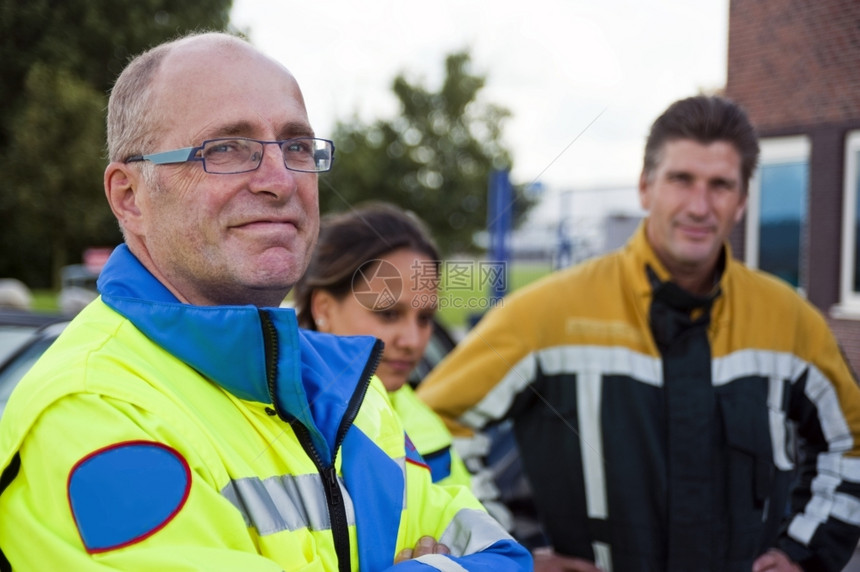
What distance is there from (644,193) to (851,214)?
1.97 ft

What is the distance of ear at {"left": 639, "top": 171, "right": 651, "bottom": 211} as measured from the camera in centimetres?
216

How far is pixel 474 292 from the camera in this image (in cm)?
184

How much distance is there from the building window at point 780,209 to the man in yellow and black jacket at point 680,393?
9cm

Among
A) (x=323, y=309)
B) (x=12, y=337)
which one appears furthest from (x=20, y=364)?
(x=323, y=309)

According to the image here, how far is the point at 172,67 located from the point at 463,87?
11.3m

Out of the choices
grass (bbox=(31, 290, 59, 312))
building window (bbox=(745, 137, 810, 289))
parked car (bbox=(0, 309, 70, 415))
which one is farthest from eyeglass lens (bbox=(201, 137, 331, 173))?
grass (bbox=(31, 290, 59, 312))

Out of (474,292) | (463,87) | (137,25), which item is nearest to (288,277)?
(474,292)

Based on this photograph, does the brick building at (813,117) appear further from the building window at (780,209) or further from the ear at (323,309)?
the ear at (323,309)

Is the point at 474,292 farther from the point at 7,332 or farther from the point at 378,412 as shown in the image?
the point at 7,332

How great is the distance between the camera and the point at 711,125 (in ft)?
6.61

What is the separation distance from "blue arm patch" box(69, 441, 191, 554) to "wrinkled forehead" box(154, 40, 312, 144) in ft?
1.63

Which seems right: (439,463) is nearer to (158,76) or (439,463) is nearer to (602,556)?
(602,556)

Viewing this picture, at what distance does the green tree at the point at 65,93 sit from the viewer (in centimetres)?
197

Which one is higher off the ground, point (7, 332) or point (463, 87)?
point (463, 87)
